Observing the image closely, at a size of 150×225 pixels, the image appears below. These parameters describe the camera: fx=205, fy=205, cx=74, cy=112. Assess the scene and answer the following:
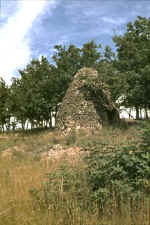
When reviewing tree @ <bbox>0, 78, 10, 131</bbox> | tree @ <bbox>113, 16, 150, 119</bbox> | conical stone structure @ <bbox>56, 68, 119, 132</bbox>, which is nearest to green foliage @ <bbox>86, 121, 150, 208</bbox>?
conical stone structure @ <bbox>56, 68, 119, 132</bbox>

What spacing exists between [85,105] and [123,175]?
40.3 ft

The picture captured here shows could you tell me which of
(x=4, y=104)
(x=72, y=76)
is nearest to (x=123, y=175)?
(x=72, y=76)

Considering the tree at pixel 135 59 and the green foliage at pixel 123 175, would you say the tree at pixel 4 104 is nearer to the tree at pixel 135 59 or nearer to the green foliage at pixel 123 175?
the tree at pixel 135 59

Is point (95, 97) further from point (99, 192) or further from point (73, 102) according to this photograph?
point (99, 192)

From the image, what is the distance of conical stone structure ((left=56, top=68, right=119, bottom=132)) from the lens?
50.5 feet

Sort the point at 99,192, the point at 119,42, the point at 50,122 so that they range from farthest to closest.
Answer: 1. the point at 50,122
2. the point at 119,42
3. the point at 99,192

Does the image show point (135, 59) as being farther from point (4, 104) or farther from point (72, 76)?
point (4, 104)

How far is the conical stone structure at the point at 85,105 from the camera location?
15406mm

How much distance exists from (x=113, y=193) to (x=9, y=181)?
3.06 meters

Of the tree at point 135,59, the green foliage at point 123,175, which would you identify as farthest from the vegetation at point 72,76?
the green foliage at point 123,175

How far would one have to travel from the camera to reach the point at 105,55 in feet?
85.9

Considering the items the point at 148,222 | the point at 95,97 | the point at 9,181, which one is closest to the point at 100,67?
the point at 95,97

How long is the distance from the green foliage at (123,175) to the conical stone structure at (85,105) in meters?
11.3

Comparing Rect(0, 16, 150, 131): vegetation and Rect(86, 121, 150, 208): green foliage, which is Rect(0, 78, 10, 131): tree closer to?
Rect(0, 16, 150, 131): vegetation
